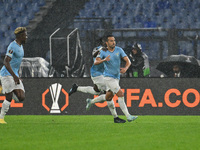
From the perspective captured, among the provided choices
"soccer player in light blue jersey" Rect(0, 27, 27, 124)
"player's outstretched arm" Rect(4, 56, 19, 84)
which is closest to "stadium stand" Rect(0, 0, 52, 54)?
"soccer player in light blue jersey" Rect(0, 27, 27, 124)

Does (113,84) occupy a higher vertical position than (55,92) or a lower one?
higher

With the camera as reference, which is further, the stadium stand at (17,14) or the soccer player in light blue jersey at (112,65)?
the stadium stand at (17,14)

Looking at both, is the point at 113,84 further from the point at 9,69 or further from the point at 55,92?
the point at 55,92

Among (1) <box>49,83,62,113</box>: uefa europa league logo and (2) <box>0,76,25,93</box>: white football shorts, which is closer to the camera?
(2) <box>0,76,25,93</box>: white football shorts

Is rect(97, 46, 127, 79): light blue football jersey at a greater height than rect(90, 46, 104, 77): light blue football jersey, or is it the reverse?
rect(97, 46, 127, 79): light blue football jersey

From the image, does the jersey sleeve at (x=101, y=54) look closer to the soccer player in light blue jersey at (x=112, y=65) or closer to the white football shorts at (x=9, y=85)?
the soccer player in light blue jersey at (x=112, y=65)

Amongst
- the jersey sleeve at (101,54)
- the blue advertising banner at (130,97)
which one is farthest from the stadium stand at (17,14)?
the jersey sleeve at (101,54)

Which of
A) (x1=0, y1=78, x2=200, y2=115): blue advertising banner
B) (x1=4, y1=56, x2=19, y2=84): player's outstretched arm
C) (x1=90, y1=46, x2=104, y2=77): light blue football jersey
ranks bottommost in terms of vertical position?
(x1=0, y1=78, x2=200, y2=115): blue advertising banner

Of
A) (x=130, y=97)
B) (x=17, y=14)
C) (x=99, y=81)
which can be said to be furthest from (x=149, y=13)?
(x=99, y=81)

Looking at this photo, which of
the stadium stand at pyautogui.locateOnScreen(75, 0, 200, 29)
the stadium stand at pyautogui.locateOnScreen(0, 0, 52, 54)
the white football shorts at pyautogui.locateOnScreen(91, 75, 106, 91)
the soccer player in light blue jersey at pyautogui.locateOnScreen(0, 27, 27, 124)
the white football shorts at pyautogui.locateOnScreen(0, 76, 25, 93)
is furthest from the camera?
the stadium stand at pyautogui.locateOnScreen(0, 0, 52, 54)

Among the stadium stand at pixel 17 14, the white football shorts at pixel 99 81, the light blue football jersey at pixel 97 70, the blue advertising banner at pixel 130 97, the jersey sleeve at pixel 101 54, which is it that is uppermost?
the stadium stand at pixel 17 14

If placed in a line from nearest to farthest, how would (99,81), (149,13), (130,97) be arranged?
(99,81) < (130,97) < (149,13)

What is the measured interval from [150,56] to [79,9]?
13.9 ft

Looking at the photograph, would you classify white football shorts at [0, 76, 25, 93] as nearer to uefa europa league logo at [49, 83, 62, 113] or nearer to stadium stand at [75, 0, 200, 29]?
uefa europa league logo at [49, 83, 62, 113]
